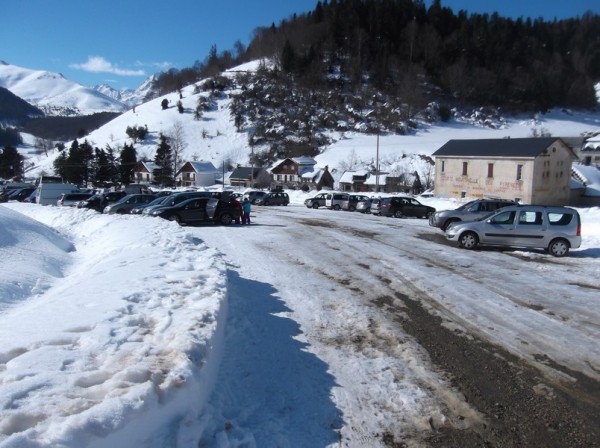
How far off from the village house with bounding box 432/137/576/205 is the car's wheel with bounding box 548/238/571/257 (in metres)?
36.1

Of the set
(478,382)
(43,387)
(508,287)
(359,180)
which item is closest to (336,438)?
(478,382)

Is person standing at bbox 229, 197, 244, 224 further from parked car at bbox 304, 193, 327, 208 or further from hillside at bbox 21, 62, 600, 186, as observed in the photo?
hillside at bbox 21, 62, 600, 186

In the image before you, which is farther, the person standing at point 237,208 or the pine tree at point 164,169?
the pine tree at point 164,169

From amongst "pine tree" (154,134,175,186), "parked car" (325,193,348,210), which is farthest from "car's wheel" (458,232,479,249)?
"pine tree" (154,134,175,186)

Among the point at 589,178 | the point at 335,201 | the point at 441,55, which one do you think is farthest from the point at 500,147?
the point at 441,55

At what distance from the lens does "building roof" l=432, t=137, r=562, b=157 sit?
49500 millimetres

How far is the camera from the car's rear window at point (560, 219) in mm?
15805

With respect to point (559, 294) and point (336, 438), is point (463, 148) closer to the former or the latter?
point (559, 294)

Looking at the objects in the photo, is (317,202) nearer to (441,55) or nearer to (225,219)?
(225,219)

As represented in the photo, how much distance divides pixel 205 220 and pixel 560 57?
16962 cm

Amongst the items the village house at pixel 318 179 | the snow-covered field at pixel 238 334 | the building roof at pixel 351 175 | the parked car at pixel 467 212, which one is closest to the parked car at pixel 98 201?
the snow-covered field at pixel 238 334

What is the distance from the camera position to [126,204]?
28.5 meters

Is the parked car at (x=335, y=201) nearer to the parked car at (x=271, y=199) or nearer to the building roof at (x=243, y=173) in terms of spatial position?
the parked car at (x=271, y=199)

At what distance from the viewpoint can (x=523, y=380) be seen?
5.51 meters
